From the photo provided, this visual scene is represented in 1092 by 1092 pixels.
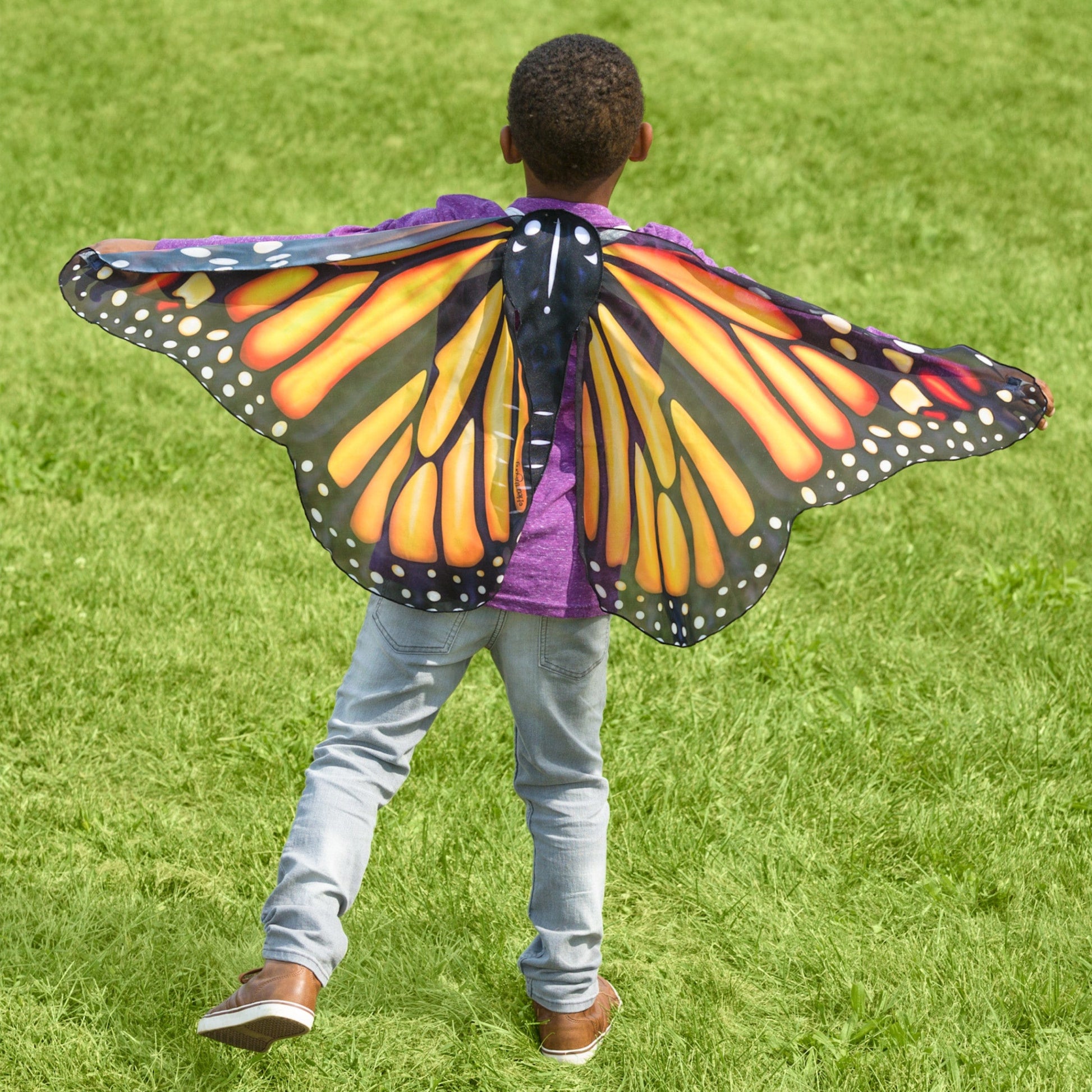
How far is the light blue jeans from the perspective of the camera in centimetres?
251

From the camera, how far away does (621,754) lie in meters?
3.96

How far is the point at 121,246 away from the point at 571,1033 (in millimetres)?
1914

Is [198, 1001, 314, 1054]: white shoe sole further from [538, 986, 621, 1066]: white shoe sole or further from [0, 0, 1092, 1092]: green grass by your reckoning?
[538, 986, 621, 1066]: white shoe sole

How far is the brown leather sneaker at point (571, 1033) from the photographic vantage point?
2936 millimetres

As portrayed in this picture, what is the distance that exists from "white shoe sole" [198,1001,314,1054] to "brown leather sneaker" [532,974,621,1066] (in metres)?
0.75

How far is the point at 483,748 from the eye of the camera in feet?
12.9

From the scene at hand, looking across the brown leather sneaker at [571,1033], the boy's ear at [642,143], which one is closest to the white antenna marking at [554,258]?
the boy's ear at [642,143]

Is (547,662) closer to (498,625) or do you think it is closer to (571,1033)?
(498,625)

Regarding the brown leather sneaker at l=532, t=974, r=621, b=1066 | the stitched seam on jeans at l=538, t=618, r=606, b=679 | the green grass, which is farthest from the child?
the green grass

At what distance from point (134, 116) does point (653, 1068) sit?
7.97m

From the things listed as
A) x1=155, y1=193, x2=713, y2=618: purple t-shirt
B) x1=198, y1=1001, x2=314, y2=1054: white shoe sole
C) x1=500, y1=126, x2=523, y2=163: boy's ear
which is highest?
x1=500, y1=126, x2=523, y2=163: boy's ear

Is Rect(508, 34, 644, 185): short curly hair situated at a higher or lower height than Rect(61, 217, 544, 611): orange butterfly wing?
higher

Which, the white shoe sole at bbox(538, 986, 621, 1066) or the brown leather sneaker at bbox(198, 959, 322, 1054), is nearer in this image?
the brown leather sneaker at bbox(198, 959, 322, 1054)

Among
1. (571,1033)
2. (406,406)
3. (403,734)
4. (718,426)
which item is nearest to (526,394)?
(406,406)
